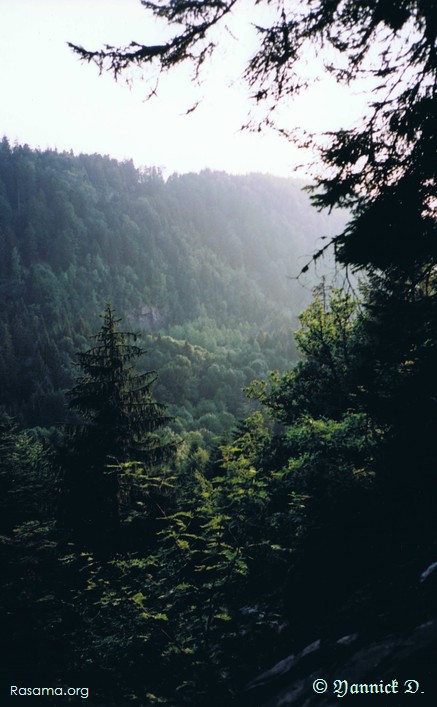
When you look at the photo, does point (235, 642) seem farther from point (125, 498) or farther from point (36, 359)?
point (36, 359)

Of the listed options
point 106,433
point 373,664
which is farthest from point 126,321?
point 373,664

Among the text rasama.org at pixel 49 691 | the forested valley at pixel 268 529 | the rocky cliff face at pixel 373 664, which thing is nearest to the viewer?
the rocky cliff face at pixel 373 664

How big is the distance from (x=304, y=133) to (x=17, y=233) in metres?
226

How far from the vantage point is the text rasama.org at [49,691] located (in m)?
6.37

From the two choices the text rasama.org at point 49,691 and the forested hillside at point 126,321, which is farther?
the forested hillside at point 126,321

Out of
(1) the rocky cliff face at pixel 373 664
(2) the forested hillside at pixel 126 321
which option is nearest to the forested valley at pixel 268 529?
(1) the rocky cliff face at pixel 373 664

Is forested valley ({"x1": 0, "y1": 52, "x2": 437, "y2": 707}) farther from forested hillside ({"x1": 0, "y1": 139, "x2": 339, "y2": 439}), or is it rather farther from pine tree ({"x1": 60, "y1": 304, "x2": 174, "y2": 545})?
forested hillside ({"x1": 0, "y1": 139, "x2": 339, "y2": 439})

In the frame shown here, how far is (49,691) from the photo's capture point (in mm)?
6602

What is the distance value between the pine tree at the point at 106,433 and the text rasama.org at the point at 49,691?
5.37 meters

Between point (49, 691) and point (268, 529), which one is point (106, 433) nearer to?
point (268, 529)

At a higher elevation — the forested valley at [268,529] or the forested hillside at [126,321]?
the forested hillside at [126,321]

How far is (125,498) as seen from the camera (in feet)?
42.3

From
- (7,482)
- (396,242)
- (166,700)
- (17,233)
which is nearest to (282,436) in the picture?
(166,700)

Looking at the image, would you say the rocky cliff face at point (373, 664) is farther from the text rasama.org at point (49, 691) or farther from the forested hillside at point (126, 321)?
the forested hillside at point (126, 321)
